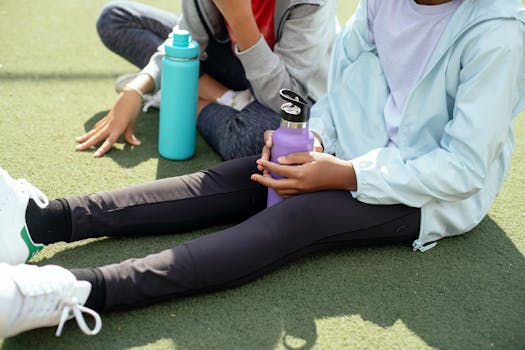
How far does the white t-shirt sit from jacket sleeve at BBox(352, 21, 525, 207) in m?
0.08

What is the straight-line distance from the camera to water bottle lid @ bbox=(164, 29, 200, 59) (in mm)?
1499

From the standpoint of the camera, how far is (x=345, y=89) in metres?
1.38

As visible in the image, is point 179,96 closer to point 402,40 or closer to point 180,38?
point 180,38

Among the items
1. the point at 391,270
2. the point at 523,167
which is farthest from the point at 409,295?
the point at 523,167

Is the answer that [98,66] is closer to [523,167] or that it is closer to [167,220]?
[167,220]

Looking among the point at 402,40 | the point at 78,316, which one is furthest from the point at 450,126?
the point at 78,316

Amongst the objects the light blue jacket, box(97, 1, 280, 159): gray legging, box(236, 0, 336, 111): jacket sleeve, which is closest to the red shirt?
box(236, 0, 336, 111): jacket sleeve

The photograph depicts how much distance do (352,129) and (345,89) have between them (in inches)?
3.7

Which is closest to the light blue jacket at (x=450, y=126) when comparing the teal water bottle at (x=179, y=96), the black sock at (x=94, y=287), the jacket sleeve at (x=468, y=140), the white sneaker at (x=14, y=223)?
the jacket sleeve at (x=468, y=140)

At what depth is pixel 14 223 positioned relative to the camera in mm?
1099

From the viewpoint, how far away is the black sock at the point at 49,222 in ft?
3.76

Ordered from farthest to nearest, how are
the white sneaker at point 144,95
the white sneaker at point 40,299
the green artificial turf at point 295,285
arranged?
the white sneaker at point 144,95, the green artificial turf at point 295,285, the white sneaker at point 40,299

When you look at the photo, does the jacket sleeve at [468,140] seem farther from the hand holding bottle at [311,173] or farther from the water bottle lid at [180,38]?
the water bottle lid at [180,38]

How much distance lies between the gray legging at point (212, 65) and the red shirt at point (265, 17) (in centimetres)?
16
